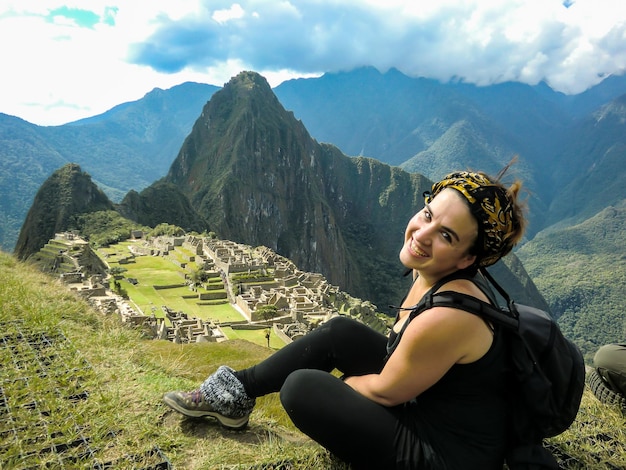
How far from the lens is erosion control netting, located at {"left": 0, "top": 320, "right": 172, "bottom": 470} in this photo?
2.36 metres

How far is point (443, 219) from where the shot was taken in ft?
7.25

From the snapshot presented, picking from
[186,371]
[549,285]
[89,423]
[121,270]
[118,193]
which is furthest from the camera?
[118,193]

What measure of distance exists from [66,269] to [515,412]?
25.8 meters

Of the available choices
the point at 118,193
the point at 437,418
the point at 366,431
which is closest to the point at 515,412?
the point at 437,418

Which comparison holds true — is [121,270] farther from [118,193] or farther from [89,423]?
[118,193]

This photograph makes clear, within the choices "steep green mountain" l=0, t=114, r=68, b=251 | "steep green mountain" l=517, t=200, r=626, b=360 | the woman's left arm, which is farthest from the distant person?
"steep green mountain" l=0, t=114, r=68, b=251

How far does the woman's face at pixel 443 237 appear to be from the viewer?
217 cm

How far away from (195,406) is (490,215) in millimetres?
2119

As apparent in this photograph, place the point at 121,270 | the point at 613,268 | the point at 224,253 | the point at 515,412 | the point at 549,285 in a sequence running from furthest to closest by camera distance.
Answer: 1. the point at 549,285
2. the point at 613,268
3. the point at 224,253
4. the point at 121,270
5. the point at 515,412

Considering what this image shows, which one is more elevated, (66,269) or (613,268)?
(66,269)

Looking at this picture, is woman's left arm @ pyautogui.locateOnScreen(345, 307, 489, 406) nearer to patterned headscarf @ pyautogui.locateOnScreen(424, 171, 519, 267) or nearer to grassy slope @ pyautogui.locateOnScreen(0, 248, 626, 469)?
patterned headscarf @ pyautogui.locateOnScreen(424, 171, 519, 267)

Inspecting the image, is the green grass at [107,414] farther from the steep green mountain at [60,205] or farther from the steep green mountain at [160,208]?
the steep green mountain at [160,208]

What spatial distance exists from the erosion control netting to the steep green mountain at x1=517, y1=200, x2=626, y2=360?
68.7m

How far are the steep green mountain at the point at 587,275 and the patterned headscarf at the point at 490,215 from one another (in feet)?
224
